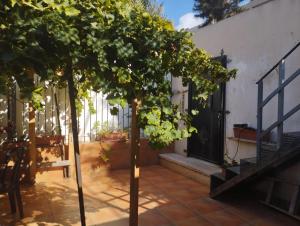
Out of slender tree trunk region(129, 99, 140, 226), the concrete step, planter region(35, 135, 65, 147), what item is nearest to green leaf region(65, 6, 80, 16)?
slender tree trunk region(129, 99, 140, 226)

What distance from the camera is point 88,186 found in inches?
205

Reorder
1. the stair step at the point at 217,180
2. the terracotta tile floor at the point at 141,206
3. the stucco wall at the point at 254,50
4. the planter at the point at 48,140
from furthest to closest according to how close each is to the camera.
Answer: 1. the planter at the point at 48,140
2. the stair step at the point at 217,180
3. the stucco wall at the point at 254,50
4. the terracotta tile floor at the point at 141,206

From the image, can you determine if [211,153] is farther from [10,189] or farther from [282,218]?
[10,189]

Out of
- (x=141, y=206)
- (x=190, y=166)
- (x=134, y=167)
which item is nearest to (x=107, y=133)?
(x=190, y=166)

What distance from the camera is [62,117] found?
591 cm

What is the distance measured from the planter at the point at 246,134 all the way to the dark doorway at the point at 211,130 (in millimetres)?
569

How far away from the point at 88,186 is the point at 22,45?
12.3 ft

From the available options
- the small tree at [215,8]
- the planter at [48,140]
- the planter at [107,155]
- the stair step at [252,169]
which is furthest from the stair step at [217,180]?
the small tree at [215,8]

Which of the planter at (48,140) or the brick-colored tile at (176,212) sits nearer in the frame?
the brick-colored tile at (176,212)

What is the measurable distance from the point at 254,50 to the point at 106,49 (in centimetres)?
349

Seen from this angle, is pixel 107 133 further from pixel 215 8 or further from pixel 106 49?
pixel 215 8

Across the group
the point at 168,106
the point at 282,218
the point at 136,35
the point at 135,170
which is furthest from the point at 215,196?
the point at 136,35

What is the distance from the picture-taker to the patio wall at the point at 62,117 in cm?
546

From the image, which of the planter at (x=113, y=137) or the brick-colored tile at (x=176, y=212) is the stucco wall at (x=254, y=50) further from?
the planter at (x=113, y=137)
